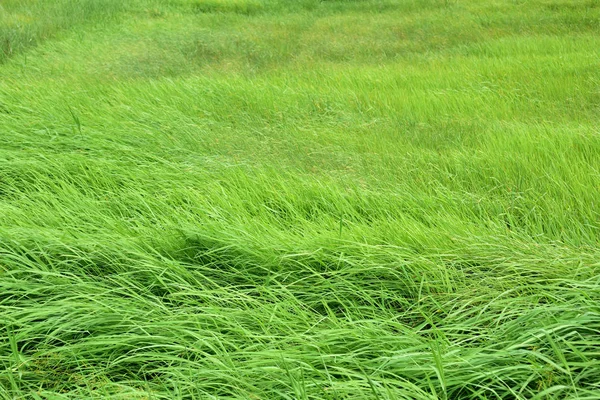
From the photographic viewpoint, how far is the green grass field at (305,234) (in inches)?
77.8

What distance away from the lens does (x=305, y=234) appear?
2816 mm

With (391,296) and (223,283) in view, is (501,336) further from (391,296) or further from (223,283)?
(223,283)

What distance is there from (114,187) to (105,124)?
3.96 feet

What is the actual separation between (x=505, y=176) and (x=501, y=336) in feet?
5.74

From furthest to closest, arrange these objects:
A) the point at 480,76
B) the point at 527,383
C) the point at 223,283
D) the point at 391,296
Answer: the point at 480,76 < the point at 223,283 < the point at 391,296 < the point at 527,383

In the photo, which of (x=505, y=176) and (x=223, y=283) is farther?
(x=505, y=176)

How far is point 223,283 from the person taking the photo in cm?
261

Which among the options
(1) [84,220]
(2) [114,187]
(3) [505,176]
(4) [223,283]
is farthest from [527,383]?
(2) [114,187]

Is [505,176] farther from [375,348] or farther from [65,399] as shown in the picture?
[65,399]

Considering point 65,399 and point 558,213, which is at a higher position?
point 65,399

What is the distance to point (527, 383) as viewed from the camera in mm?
1808

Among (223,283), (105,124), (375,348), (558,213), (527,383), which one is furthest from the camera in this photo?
(105,124)

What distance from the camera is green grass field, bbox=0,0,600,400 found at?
6.48ft

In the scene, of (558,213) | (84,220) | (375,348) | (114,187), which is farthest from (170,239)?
(558,213)
